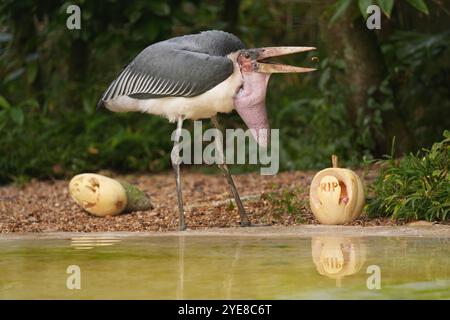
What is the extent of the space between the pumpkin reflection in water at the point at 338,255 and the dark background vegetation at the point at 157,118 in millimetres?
3274

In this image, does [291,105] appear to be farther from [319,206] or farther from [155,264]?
[155,264]

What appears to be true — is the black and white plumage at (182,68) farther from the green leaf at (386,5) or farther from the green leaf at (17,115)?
the green leaf at (17,115)

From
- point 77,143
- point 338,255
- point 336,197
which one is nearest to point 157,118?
point 77,143

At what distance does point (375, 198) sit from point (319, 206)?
1.68ft

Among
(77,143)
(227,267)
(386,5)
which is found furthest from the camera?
(77,143)

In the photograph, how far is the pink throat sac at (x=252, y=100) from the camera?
6.27 metres

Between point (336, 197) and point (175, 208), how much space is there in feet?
5.32

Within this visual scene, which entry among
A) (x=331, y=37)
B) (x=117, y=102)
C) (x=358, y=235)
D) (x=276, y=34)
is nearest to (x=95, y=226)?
(x=117, y=102)

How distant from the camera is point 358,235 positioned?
5.73m

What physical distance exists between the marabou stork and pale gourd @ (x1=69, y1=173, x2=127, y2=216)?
0.76 m

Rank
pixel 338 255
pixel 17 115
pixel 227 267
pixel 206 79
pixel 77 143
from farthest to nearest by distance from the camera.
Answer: pixel 77 143 < pixel 17 115 < pixel 206 79 < pixel 338 255 < pixel 227 267

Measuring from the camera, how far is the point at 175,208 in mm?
7422

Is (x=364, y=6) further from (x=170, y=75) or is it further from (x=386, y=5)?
(x=170, y=75)

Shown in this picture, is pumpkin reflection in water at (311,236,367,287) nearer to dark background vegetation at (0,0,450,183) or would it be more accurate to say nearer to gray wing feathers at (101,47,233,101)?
gray wing feathers at (101,47,233,101)
